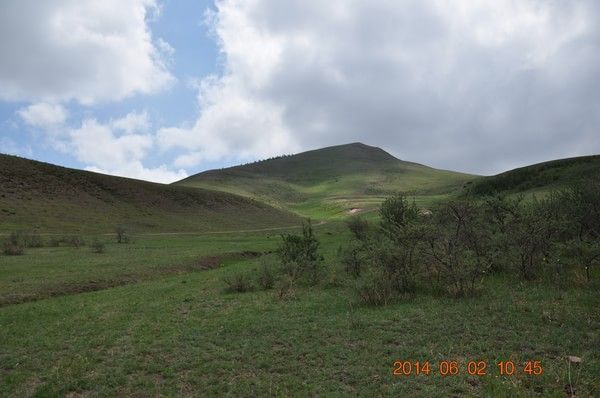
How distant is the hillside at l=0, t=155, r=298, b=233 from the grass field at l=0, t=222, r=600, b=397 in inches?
1773

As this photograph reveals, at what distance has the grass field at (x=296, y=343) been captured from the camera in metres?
8.13

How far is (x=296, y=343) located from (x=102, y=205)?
67455 mm

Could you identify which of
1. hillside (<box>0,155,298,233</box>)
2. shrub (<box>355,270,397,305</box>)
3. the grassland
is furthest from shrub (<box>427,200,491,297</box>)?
hillside (<box>0,155,298,233</box>)

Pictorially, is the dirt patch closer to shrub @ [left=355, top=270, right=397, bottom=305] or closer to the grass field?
the grass field

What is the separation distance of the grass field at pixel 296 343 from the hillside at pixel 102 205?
4503 cm

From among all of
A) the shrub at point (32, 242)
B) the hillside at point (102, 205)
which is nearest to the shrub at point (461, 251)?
the shrub at point (32, 242)

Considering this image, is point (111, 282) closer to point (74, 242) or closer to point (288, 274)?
point (288, 274)

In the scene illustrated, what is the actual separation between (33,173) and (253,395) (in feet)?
251

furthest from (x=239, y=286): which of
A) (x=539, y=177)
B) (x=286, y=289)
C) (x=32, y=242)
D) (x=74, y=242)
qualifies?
(x=539, y=177)

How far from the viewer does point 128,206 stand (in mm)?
73812

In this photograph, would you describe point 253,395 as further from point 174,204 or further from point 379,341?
point 174,204

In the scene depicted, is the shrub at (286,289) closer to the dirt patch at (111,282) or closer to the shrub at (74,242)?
the dirt patch at (111,282)

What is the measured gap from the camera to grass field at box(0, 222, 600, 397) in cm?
813

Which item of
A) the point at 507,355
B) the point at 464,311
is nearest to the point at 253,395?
the point at 507,355
